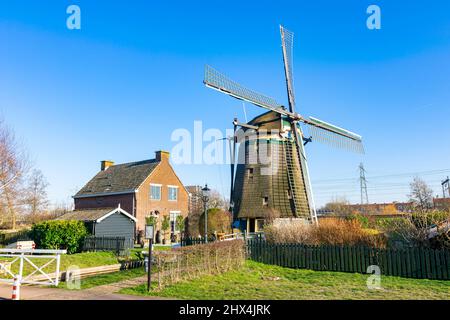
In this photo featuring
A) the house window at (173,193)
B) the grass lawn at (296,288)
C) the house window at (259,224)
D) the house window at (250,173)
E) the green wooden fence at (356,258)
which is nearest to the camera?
the grass lawn at (296,288)

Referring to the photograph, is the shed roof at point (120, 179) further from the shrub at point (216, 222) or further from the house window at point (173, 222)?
the shrub at point (216, 222)

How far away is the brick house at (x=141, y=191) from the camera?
110 feet

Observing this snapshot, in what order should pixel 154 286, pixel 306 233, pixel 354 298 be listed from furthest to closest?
pixel 306 233
pixel 154 286
pixel 354 298

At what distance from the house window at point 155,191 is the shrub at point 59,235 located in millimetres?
11081

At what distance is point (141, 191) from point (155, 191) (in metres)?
2.05

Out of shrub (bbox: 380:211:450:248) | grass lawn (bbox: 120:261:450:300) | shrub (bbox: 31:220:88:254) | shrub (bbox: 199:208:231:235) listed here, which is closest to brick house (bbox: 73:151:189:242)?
shrub (bbox: 199:208:231:235)

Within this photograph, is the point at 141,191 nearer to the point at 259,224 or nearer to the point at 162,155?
the point at 162,155

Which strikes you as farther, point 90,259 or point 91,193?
point 91,193

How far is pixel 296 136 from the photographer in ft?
91.9

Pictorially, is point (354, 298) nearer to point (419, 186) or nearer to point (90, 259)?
point (90, 259)

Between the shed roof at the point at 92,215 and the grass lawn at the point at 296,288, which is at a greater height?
the shed roof at the point at 92,215

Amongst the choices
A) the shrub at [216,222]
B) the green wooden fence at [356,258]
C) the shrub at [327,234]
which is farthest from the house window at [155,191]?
the green wooden fence at [356,258]

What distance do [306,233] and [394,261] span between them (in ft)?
16.4
